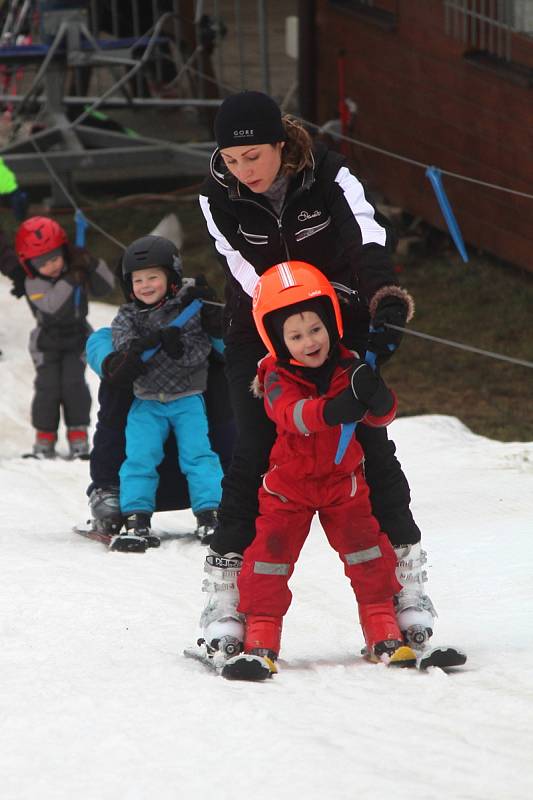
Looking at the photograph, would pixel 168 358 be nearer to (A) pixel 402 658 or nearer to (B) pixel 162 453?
(B) pixel 162 453

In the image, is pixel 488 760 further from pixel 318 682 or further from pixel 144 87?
pixel 144 87

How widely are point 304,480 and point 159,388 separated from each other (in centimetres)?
217

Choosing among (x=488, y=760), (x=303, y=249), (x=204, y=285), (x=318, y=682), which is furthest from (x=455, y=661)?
(x=204, y=285)

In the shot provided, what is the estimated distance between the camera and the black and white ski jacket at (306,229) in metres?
3.52

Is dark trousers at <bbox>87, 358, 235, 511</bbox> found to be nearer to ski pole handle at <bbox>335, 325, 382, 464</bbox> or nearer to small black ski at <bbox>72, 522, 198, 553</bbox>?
small black ski at <bbox>72, 522, 198, 553</bbox>

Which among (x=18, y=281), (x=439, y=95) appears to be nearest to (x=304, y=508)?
(x=18, y=281)

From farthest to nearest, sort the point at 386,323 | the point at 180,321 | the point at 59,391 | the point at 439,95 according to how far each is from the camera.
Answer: the point at 439,95
the point at 59,391
the point at 180,321
the point at 386,323

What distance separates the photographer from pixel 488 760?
2809 millimetres

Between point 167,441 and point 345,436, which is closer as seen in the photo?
point 345,436

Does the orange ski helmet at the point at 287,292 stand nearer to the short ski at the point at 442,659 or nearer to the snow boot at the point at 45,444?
the short ski at the point at 442,659

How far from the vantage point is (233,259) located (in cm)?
375

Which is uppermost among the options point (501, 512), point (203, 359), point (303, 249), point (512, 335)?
point (303, 249)

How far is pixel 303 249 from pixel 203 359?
2.07 m

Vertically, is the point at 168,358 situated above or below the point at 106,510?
above
